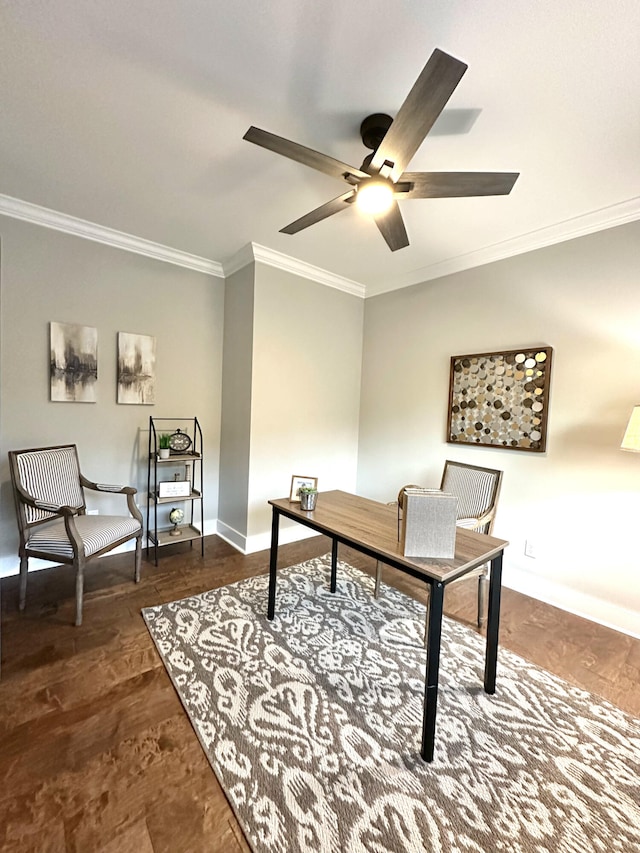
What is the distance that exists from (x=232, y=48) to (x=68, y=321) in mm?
2293

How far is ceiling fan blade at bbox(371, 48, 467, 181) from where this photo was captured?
1.09 m

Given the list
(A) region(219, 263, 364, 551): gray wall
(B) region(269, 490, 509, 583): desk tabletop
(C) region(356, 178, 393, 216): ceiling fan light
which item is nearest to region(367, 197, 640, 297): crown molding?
(A) region(219, 263, 364, 551): gray wall

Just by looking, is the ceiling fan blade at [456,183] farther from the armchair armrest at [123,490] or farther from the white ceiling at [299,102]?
→ the armchair armrest at [123,490]

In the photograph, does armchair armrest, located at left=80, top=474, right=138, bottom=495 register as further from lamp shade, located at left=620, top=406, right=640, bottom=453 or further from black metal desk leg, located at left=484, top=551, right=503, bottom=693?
lamp shade, located at left=620, top=406, right=640, bottom=453

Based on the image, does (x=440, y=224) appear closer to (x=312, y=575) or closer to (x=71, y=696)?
(x=312, y=575)

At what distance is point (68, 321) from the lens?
9.26 ft

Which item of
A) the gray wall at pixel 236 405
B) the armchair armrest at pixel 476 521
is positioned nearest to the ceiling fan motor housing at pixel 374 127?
the gray wall at pixel 236 405

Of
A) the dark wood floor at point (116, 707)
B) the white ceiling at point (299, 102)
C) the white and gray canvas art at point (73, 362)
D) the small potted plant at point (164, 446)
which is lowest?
the dark wood floor at point (116, 707)

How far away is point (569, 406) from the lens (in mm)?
2520

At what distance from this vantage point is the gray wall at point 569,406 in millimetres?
2299

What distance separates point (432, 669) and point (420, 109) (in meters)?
2.05

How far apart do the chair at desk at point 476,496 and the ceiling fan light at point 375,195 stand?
1695mm

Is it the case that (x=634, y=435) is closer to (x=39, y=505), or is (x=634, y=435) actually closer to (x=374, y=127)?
(x=374, y=127)

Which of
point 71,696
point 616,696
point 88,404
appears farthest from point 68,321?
point 616,696
